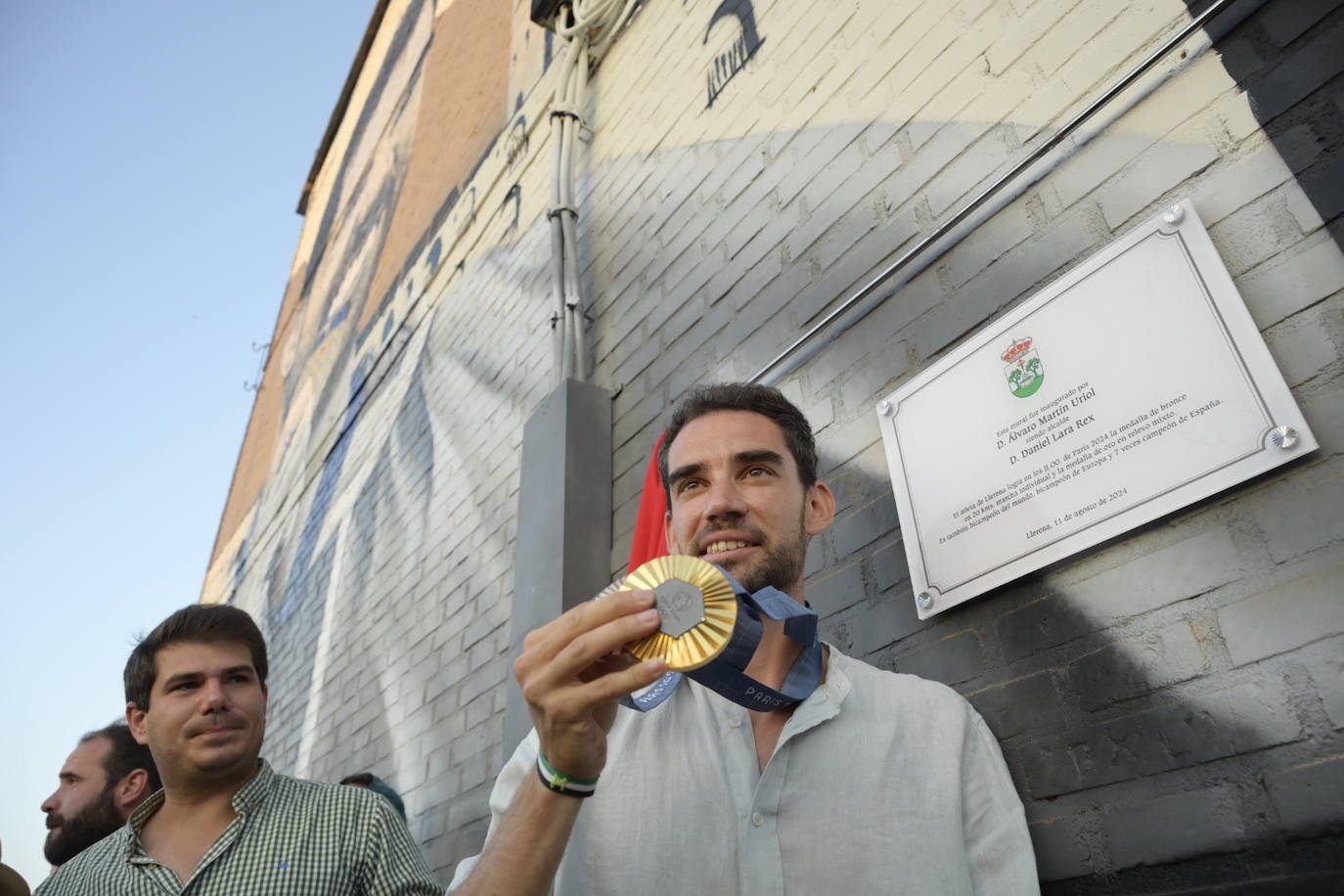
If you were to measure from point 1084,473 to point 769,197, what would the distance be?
1503 millimetres

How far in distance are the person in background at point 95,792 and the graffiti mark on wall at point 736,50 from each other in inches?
117

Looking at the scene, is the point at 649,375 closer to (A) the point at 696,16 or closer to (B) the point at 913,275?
(B) the point at 913,275

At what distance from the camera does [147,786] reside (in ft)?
9.00

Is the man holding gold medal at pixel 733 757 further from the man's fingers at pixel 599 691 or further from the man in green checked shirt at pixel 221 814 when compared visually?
the man in green checked shirt at pixel 221 814

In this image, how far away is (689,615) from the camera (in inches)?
42.4

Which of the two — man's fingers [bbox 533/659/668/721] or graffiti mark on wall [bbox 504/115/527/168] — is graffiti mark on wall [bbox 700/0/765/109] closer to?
graffiti mark on wall [bbox 504/115/527/168]

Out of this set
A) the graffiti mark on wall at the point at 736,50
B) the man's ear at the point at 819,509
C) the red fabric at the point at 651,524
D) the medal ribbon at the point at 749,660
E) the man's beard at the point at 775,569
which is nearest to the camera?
the medal ribbon at the point at 749,660

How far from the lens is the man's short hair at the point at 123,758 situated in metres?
2.70

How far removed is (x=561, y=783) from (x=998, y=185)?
1539mm

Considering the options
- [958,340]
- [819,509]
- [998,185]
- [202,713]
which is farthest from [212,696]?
[998,185]

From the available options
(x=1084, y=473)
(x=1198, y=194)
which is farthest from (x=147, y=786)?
(x=1198, y=194)

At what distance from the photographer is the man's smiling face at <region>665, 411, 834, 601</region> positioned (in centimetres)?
151

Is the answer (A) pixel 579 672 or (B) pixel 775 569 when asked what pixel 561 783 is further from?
(B) pixel 775 569

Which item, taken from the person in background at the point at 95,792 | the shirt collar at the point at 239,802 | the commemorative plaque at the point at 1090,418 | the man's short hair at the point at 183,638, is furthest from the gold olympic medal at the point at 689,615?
the person in background at the point at 95,792
